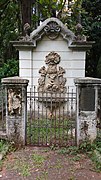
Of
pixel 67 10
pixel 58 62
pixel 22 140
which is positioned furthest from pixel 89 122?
pixel 67 10

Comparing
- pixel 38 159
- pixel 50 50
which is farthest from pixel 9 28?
pixel 38 159

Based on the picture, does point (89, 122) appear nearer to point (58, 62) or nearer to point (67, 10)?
point (58, 62)

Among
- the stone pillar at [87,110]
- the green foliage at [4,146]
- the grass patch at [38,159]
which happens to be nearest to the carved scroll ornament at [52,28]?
the stone pillar at [87,110]

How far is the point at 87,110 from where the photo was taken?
5.10 m

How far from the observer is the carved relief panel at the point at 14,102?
5.23m

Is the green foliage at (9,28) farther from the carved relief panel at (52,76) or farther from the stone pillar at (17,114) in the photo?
the stone pillar at (17,114)

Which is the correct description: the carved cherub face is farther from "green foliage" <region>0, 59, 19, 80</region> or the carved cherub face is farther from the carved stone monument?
"green foliage" <region>0, 59, 19, 80</region>

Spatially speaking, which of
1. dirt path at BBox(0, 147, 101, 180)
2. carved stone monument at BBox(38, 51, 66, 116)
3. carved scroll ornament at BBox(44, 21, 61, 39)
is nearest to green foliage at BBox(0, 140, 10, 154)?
dirt path at BBox(0, 147, 101, 180)

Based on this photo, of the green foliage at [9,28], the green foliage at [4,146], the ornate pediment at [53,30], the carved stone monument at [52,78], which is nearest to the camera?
the green foliage at [4,146]

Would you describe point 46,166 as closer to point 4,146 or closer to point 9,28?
point 4,146

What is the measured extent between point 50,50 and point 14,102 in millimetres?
3006

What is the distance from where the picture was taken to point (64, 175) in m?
3.89

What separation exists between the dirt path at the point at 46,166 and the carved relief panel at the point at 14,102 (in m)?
0.82

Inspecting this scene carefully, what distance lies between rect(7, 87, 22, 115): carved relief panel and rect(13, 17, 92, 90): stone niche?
2.59 metres
